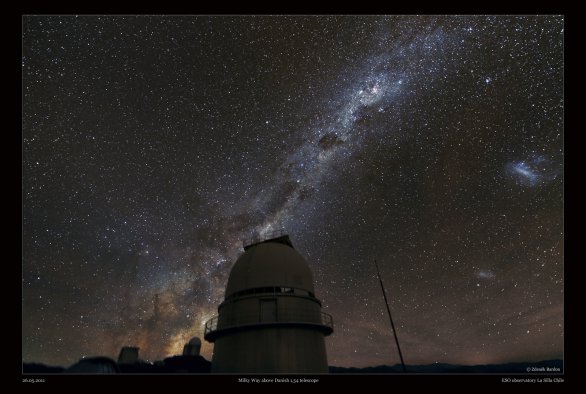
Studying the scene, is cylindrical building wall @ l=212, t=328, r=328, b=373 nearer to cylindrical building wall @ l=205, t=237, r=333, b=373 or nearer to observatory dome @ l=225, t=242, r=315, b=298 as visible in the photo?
cylindrical building wall @ l=205, t=237, r=333, b=373

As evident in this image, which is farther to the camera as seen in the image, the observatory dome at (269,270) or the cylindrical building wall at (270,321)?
the observatory dome at (269,270)

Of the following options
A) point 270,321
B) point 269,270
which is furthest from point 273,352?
point 269,270

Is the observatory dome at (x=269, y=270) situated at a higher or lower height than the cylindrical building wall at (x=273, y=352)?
higher

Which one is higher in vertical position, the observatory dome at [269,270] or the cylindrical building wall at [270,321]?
the observatory dome at [269,270]

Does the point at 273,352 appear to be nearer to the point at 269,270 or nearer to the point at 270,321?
the point at 270,321

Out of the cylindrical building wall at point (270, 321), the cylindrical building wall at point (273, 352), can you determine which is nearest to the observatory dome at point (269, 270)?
the cylindrical building wall at point (270, 321)

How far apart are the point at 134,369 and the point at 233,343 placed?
34.5 ft

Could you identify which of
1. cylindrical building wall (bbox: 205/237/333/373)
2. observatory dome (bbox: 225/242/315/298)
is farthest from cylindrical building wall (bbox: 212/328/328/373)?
observatory dome (bbox: 225/242/315/298)

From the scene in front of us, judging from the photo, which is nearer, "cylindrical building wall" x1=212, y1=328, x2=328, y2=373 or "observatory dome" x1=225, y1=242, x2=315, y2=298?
"cylindrical building wall" x1=212, y1=328, x2=328, y2=373

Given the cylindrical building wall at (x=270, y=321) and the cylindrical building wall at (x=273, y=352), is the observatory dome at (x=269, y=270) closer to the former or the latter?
the cylindrical building wall at (x=270, y=321)
